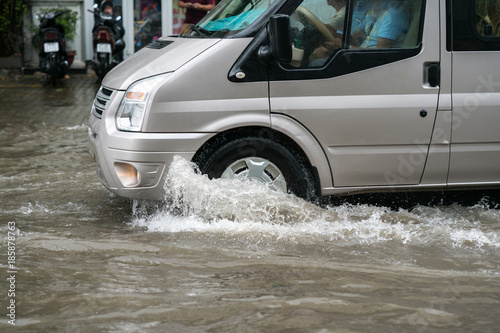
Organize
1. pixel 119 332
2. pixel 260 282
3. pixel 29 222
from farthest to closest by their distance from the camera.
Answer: pixel 29 222 → pixel 260 282 → pixel 119 332

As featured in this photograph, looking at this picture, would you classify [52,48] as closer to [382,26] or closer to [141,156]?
[141,156]

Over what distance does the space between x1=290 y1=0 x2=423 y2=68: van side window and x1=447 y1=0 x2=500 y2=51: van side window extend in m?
0.26

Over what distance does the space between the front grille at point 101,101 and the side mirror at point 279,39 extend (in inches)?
48.2

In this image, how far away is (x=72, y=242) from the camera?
17.5ft

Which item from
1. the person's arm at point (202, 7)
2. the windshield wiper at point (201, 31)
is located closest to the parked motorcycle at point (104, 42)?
the person's arm at point (202, 7)

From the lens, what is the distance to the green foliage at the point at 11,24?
48.0ft

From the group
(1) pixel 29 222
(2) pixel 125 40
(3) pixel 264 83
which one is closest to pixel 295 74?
(3) pixel 264 83

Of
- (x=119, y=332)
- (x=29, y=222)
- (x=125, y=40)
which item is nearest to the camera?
(x=119, y=332)

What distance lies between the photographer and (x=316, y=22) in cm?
563


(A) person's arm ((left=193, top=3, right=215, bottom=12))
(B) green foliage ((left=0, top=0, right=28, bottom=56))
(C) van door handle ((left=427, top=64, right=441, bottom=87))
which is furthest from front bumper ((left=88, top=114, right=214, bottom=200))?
(B) green foliage ((left=0, top=0, right=28, bottom=56))

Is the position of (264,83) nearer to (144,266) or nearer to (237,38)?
(237,38)

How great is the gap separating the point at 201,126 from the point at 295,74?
768mm

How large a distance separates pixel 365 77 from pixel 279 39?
2.36ft

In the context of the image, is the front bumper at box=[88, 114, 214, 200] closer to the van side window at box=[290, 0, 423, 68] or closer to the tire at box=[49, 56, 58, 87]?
the van side window at box=[290, 0, 423, 68]
